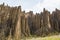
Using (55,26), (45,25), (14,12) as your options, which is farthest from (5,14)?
(55,26)

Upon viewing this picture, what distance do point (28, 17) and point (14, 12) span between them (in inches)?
1134

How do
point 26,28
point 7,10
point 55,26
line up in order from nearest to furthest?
point 7,10 → point 26,28 → point 55,26

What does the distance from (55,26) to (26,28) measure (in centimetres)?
1885

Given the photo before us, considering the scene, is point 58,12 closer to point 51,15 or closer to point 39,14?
point 51,15

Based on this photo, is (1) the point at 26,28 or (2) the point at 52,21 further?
(2) the point at 52,21

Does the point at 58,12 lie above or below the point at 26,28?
above

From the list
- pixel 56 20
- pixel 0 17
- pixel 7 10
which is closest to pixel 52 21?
pixel 56 20

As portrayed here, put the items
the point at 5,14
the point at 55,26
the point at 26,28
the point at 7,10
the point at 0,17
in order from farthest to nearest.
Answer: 1. the point at 55,26
2. the point at 26,28
3. the point at 7,10
4. the point at 5,14
5. the point at 0,17

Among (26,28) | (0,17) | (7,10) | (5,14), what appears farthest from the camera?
(26,28)

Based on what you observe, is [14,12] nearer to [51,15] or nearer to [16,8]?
[16,8]

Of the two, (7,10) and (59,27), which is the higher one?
(7,10)

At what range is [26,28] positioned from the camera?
9912cm

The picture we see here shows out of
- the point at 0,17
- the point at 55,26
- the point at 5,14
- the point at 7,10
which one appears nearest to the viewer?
the point at 0,17

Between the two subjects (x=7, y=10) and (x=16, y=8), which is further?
(x=7, y=10)
